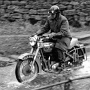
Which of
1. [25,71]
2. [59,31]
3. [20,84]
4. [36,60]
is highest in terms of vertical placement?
[59,31]

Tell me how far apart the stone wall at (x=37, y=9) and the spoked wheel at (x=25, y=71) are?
4894 millimetres

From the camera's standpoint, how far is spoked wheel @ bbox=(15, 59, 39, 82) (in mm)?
5574

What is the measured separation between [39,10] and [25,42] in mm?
1890

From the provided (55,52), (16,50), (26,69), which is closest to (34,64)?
(26,69)

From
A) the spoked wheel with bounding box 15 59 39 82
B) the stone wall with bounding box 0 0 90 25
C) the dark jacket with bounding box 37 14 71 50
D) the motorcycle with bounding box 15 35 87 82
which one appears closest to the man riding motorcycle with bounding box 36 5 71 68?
the dark jacket with bounding box 37 14 71 50

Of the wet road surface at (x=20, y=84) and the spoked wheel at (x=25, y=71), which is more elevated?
the spoked wheel at (x=25, y=71)

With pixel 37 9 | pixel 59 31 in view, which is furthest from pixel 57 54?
pixel 37 9

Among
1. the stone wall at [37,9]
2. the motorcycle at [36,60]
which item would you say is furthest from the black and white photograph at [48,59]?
the stone wall at [37,9]

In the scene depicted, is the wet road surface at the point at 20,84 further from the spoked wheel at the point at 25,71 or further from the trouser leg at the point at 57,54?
the trouser leg at the point at 57,54

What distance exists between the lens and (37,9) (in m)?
10.5

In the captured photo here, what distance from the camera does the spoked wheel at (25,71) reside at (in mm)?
5574

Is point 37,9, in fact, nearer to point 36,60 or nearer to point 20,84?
point 36,60

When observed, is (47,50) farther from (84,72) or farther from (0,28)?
(0,28)

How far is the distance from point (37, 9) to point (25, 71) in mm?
5189
